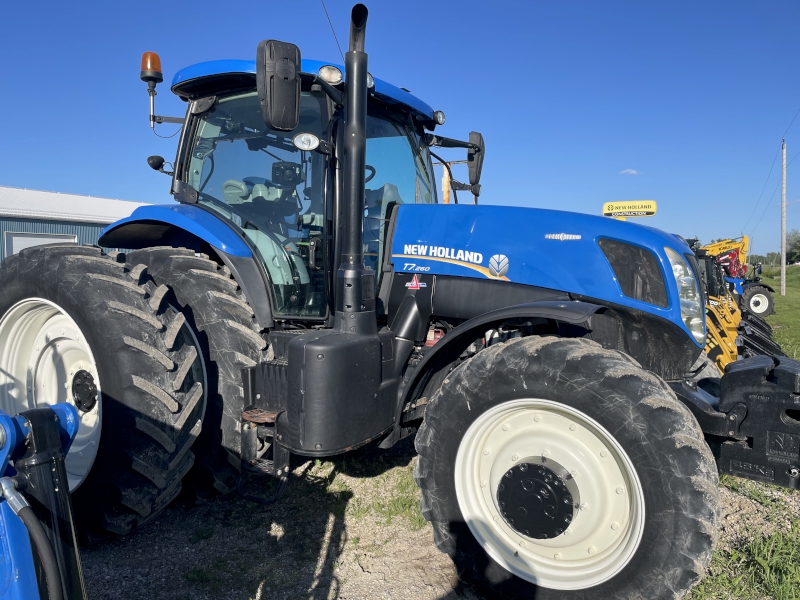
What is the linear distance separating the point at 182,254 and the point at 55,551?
2.35 metres

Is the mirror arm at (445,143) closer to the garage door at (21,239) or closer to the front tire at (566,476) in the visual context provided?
the front tire at (566,476)

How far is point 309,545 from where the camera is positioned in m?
2.97

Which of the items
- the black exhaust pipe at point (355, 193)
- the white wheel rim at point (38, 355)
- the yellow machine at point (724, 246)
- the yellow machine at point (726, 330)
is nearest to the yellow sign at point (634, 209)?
the yellow machine at point (726, 330)

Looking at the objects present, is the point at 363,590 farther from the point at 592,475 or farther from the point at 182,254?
the point at 182,254

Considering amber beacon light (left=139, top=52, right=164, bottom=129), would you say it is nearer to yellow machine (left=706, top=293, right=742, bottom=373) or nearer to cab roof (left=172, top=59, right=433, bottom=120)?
cab roof (left=172, top=59, right=433, bottom=120)

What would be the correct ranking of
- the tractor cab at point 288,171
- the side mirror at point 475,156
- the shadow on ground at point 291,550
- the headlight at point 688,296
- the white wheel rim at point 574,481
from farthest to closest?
the side mirror at point 475,156 → the tractor cab at point 288,171 → the headlight at point 688,296 → the shadow on ground at point 291,550 → the white wheel rim at point 574,481

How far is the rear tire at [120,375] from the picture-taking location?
8.79ft

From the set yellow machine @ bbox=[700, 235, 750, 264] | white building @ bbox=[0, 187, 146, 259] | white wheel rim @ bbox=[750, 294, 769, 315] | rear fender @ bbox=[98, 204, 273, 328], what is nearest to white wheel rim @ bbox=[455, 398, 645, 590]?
rear fender @ bbox=[98, 204, 273, 328]

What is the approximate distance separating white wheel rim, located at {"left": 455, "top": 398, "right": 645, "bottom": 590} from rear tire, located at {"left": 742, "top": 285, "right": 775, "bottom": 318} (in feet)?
48.1

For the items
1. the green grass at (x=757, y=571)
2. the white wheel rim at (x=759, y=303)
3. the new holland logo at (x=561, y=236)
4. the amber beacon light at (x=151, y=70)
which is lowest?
the white wheel rim at (x=759, y=303)

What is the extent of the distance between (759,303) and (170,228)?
15460 mm

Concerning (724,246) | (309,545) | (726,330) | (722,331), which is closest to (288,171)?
(309,545)

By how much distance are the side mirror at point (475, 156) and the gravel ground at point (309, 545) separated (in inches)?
86.0

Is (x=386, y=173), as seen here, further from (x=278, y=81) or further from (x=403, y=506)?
(x=403, y=506)
